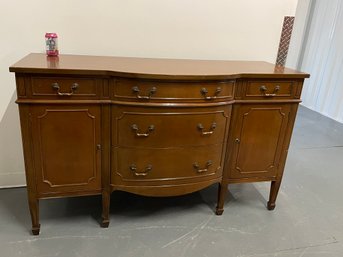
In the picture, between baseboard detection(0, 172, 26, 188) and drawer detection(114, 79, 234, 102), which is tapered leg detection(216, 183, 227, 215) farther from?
baseboard detection(0, 172, 26, 188)

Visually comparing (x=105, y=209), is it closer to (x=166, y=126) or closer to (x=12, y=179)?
(x=166, y=126)

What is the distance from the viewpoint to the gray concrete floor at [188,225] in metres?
1.55

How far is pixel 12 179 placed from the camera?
199cm

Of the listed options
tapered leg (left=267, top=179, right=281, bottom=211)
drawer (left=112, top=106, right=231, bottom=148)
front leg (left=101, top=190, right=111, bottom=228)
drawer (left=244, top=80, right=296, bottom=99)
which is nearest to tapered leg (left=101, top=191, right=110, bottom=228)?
front leg (left=101, top=190, right=111, bottom=228)

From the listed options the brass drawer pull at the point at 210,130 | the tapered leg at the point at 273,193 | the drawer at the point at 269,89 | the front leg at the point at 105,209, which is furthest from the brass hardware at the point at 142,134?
the tapered leg at the point at 273,193

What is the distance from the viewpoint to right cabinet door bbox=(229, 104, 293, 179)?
5.44ft

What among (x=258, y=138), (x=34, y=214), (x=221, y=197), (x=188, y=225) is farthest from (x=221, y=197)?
(x=34, y=214)

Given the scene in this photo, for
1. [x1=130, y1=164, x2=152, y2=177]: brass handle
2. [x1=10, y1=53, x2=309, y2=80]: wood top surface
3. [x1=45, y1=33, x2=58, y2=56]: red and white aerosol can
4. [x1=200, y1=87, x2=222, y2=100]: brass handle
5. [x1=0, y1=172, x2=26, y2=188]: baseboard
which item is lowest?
A: [x1=0, y1=172, x2=26, y2=188]: baseboard

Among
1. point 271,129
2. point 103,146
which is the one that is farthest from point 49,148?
point 271,129

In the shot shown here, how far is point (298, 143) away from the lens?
10.3ft

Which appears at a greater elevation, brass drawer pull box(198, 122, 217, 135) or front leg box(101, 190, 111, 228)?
brass drawer pull box(198, 122, 217, 135)

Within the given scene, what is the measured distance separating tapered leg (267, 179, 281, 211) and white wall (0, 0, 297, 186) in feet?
3.06

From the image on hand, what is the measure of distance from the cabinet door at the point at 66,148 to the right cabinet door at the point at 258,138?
2.66 feet

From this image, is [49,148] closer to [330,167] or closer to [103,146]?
[103,146]
